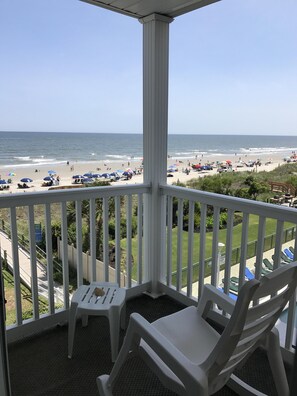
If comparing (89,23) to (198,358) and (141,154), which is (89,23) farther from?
(198,358)

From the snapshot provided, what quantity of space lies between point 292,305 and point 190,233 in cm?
97

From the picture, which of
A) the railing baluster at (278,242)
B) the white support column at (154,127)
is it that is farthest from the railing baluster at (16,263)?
the railing baluster at (278,242)

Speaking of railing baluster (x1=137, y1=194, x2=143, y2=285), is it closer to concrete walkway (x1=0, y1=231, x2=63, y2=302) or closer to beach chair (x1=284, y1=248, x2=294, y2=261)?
concrete walkway (x1=0, y1=231, x2=63, y2=302)

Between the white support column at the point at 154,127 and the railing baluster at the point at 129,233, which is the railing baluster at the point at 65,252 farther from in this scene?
→ the white support column at the point at 154,127

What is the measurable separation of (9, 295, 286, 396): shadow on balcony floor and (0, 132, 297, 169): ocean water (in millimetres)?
1621

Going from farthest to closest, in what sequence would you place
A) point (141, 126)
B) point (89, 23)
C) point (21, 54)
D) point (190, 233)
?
point (21, 54), point (89, 23), point (141, 126), point (190, 233)

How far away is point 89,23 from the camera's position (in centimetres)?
449

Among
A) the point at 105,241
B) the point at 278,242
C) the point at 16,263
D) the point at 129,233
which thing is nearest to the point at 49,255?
the point at 16,263

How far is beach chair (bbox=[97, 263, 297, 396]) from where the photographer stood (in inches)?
42.3

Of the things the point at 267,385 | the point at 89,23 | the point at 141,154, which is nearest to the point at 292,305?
the point at 267,385

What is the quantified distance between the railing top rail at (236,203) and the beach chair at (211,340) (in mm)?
680

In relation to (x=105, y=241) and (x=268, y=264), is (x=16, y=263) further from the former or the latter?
(x=268, y=264)

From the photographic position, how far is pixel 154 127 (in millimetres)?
2664

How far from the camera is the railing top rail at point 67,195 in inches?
80.2
